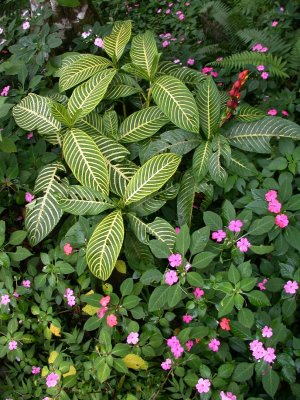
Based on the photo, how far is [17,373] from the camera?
200 cm

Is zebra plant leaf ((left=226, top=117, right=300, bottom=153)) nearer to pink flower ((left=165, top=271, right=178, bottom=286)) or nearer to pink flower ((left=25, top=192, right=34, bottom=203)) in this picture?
pink flower ((left=165, top=271, right=178, bottom=286))

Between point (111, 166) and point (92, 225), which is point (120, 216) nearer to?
point (92, 225)

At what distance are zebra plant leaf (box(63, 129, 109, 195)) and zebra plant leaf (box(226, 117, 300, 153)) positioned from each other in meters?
0.66

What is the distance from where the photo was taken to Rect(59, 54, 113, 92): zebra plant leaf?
7.54 feet

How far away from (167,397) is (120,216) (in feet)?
2.61

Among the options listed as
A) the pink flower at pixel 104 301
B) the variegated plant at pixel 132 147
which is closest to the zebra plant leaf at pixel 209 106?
the variegated plant at pixel 132 147

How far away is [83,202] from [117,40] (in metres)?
1.05

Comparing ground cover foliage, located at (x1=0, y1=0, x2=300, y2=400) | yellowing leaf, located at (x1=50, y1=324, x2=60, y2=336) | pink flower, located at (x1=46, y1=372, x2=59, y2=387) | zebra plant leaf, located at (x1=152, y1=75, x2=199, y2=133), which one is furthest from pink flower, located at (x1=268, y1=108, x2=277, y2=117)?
pink flower, located at (x1=46, y1=372, x2=59, y2=387)

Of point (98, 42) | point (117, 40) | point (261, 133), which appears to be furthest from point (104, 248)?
point (98, 42)

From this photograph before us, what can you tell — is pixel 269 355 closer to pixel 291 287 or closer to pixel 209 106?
pixel 291 287

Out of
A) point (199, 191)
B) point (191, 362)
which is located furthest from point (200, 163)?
point (191, 362)

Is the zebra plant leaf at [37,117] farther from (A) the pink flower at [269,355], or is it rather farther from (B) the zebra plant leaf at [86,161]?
(A) the pink flower at [269,355]

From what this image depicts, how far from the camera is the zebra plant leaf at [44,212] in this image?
204cm

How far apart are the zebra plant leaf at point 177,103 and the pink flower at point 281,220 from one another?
56 centimetres
